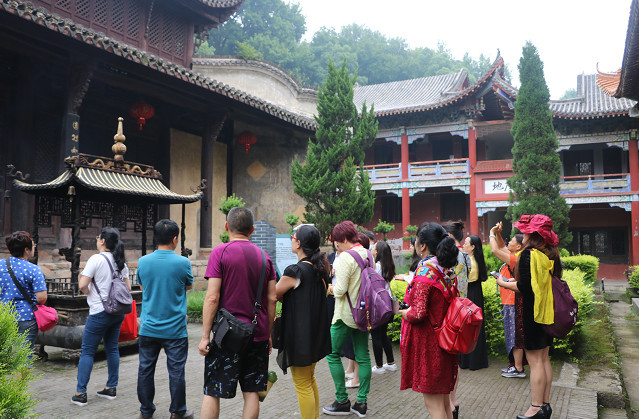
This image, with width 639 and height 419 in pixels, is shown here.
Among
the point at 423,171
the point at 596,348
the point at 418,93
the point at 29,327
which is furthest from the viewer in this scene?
the point at 418,93

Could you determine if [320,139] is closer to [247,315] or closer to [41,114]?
[41,114]

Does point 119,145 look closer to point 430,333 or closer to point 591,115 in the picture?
point 430,333

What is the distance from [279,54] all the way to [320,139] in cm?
2937

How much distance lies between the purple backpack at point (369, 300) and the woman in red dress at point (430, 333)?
0.94m

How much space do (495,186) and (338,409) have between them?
58.9ft

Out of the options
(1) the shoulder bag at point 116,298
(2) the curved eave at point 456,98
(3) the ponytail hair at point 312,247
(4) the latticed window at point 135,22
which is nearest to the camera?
(3) the ponytail hair at point 312,247

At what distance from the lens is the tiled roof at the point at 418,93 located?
20705 millimetres

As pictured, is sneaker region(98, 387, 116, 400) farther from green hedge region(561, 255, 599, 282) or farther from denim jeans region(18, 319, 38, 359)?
green hedge region(561, 255, 599, 282)

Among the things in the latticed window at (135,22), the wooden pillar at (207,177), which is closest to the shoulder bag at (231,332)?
the wooden pillar at (207,177)

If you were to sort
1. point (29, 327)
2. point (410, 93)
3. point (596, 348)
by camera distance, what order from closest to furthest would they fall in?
point (29, 327) < point (596, 348) < point (410, 93)

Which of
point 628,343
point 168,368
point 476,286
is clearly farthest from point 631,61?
point 168,368

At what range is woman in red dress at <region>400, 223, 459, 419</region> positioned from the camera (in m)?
3.01

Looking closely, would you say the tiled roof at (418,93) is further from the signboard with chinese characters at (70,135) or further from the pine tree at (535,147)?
the signboard with chinese characters at (70,135)

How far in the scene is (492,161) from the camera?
21.0m
